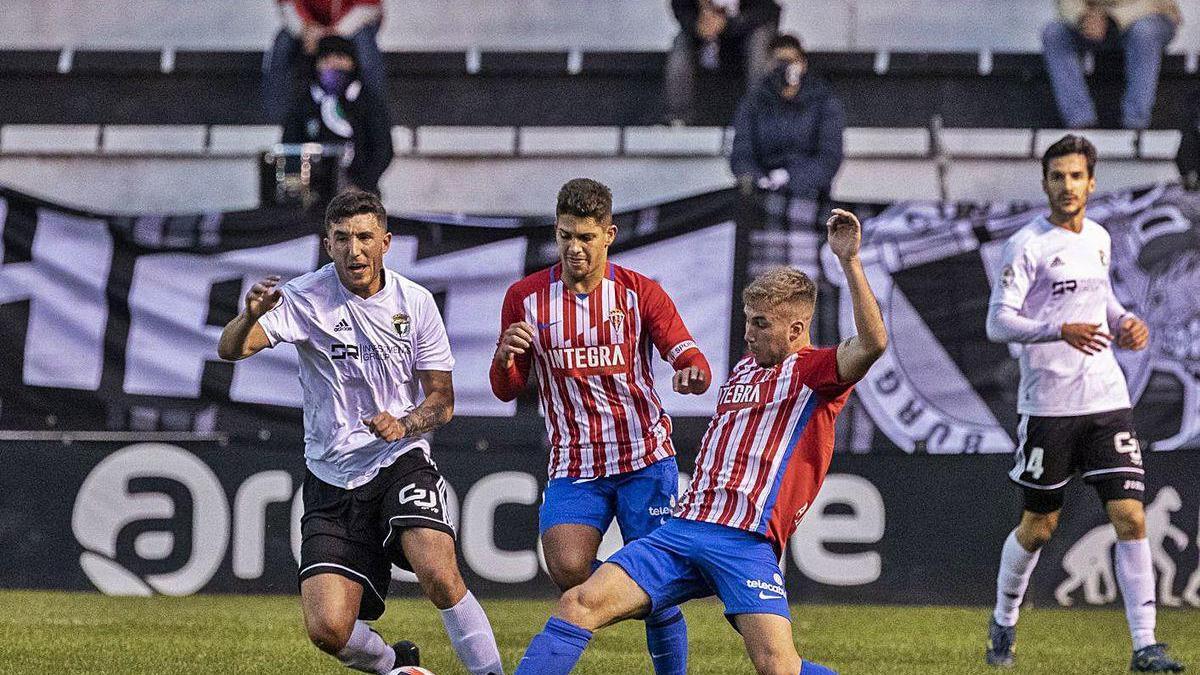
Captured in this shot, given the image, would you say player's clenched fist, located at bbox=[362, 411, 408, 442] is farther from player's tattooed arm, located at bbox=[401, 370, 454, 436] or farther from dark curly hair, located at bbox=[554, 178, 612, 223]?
dark curly hair, located at bbox=[554, 178, 612, 223]

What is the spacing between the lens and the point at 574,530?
256 inches

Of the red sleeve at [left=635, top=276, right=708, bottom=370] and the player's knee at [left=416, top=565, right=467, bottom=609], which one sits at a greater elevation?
the red sleeve at [left=635, top=276, right=708, bottom=370]

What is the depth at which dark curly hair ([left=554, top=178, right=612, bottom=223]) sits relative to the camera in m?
6.37

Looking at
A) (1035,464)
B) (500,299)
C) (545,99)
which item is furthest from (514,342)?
(545,99)

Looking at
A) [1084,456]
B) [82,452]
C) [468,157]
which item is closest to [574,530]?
[1084,456]

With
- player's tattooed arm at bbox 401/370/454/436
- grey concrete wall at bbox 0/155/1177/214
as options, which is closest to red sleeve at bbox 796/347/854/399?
player's tattooed arm at bbox 401/370/454/436

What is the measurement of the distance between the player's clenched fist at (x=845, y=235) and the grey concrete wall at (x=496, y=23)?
840 centimetres

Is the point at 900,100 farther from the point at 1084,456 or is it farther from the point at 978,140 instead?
the point at 1084,456

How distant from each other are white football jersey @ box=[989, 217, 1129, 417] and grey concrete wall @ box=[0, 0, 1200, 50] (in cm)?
569

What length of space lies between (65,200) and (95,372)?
3.16m

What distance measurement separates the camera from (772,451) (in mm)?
5676

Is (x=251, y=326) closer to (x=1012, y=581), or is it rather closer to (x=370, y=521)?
(x=370, y=521)

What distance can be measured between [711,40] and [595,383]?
6451 millimetres

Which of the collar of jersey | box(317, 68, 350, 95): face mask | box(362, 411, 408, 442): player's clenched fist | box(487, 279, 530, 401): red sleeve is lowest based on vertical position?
box(362, 411, 408, 442): player's clenched fist
